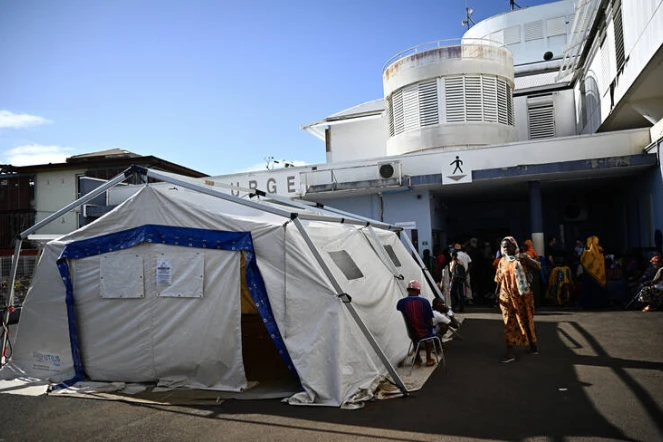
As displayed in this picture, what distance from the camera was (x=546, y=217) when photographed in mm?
18797

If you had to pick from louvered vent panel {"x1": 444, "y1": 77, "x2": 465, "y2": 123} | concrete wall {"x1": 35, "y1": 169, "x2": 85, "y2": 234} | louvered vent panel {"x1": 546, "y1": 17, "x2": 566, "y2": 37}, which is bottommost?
concrete wall {"x1": 35, "y1": 169, "x2": 85, "y2": 234}

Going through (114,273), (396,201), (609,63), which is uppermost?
(609,63)

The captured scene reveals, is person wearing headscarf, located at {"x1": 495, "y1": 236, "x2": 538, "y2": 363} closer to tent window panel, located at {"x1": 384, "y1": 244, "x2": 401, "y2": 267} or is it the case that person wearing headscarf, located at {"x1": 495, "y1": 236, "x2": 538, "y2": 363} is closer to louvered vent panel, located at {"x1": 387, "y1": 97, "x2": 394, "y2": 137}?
tent window panel, located at {"x1": 384, "y1": 244, "x2": 401, "y2": 267}

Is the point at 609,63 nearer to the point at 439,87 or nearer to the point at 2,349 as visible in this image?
the point at 439,87

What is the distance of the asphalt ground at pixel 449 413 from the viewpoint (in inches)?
174

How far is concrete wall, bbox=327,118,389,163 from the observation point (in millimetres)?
19812

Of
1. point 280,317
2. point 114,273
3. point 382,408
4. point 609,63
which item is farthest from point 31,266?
point 609,63

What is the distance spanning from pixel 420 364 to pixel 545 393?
186 cm

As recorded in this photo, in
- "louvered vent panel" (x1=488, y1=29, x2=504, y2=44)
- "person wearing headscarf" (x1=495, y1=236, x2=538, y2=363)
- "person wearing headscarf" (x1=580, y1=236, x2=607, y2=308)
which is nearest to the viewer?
"person wearing headscarf" (x1=495, y1=236, x2=538, y2=363)

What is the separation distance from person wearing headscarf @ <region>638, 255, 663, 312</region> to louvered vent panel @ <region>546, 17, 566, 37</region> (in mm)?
15164

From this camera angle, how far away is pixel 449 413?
4891 millimetres

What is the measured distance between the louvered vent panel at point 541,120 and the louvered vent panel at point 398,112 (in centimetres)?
522

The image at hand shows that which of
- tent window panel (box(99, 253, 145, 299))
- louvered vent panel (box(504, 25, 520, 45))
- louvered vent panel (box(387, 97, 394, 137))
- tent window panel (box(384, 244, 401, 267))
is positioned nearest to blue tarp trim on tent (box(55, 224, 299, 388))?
tent window panel (box(99, 253, 145, 299))

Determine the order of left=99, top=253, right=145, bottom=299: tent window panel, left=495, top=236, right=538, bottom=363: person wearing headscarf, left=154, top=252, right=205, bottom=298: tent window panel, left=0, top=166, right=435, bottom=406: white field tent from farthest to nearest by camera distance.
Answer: left=495, top=236, right=538, bottom=363: person wearing headscarf
left=99, top=253, right=145, bottom=299: tent window panel
left=154, top=252, right=205, bottom=298: tent window panel
left=0, top=166, right=435, bottom=406: white field tent
